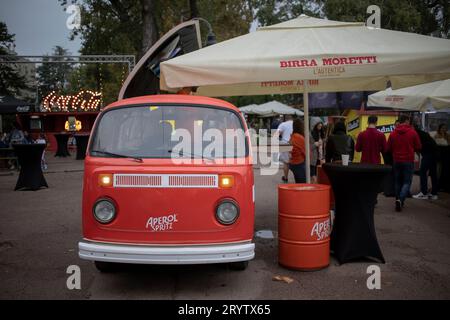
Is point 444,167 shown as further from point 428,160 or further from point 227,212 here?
point 227,212

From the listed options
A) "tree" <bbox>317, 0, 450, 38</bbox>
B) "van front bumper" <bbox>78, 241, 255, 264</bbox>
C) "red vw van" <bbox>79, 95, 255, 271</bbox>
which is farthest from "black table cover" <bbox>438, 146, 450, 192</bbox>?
"tree" <bbox>317, 0, 450, 38</bbox>

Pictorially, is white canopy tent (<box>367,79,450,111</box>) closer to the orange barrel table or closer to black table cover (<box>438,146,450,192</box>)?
black table cover (<box>438,146,450,192</box>)

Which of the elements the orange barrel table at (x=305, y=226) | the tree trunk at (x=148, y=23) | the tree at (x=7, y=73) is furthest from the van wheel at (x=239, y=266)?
the tree at (x=7, y=73)

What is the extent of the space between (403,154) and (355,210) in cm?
389

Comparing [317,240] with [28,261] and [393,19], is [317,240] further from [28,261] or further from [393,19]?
[393,19]

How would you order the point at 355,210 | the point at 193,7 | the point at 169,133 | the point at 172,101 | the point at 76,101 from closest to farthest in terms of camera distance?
the point at 169,133
the point at 172,101
the point at 355,210
the point at 193,7
the point at 76,101

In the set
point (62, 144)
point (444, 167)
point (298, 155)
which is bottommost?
point (444, 167)

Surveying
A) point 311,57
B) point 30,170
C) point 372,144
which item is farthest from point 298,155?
point 30,170

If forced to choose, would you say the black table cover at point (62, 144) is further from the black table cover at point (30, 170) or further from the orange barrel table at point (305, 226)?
the orange barrel table at point (305, 226)

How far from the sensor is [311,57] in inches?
203

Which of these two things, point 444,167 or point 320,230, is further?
point 444,167

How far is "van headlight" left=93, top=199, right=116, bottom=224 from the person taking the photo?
4426 mm

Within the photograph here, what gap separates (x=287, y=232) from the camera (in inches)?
208
